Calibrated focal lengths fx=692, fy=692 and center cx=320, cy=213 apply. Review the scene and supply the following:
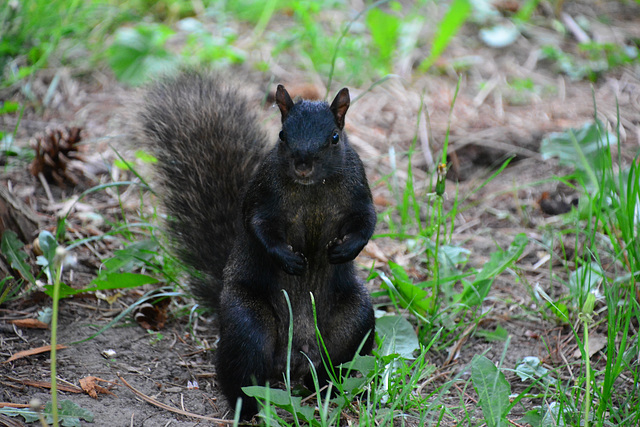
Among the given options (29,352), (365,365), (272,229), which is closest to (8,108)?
(29,352)

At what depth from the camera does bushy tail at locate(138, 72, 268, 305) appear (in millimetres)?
2637

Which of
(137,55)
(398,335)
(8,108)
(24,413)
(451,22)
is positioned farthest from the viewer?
(451,22)

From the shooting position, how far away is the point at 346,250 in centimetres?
226

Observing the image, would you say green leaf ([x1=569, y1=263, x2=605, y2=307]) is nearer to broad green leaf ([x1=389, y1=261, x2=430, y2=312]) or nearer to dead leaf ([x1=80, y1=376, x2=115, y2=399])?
broad green leaf ([x1=389, y1=261, x2=430, y2=312])

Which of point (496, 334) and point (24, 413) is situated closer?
point (24, 413)

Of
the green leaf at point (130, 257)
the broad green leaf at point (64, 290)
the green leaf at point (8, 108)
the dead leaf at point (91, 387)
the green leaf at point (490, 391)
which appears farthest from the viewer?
the green leaf at point (8, 108)

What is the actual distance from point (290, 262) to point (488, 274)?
91 cm

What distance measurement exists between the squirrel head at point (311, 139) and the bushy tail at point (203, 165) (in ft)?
1.43

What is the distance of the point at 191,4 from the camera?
5535 millimetres

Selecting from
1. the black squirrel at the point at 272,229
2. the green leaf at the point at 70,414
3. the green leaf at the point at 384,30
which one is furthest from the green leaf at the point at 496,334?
the green leaf at the point at 384,30

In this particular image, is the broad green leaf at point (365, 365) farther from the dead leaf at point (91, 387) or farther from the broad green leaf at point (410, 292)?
the dead leaf at point (91, 387)

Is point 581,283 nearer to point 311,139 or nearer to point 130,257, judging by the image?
point 311,139

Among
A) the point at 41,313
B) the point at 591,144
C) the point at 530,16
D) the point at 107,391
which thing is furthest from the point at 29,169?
the point at 530,16

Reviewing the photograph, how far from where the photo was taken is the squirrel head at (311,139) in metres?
2.13
